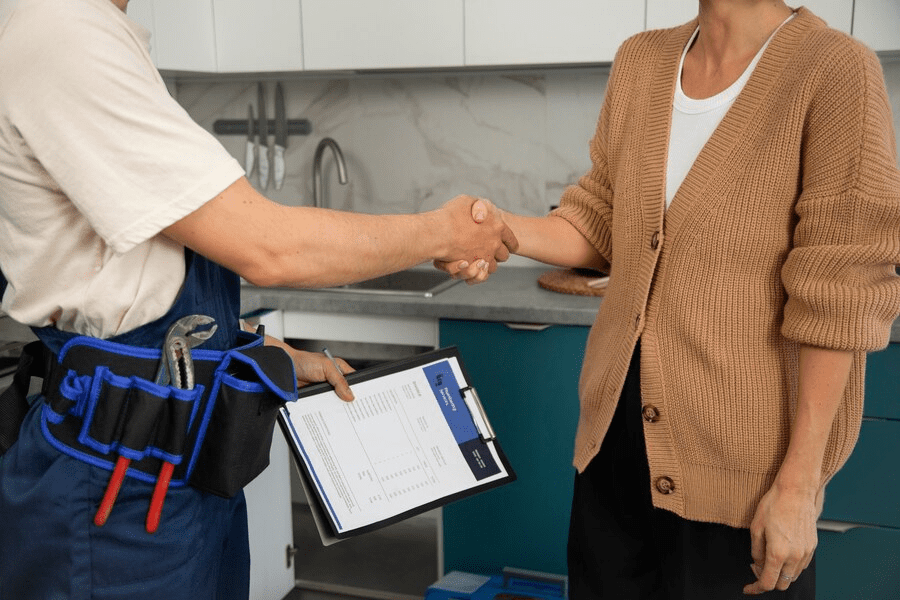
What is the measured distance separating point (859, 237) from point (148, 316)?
0.84 meters

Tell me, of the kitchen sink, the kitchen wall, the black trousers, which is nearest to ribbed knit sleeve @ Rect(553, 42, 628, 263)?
the black trousers

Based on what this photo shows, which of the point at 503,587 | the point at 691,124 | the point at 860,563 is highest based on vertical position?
the point at 691,124

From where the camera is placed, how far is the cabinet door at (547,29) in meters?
2.31

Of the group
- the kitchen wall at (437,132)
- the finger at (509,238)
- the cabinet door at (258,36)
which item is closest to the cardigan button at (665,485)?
the finger at (509,238)

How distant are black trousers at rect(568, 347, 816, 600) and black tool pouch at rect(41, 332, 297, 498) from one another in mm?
483

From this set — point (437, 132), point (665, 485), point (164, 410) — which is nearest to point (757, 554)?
point (665, 485)

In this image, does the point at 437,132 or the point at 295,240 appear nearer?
the point at 295,240

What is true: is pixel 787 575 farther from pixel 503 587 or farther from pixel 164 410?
pixel 503 587

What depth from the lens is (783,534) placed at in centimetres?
117

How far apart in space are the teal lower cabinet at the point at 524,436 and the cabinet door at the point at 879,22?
3.07 feet

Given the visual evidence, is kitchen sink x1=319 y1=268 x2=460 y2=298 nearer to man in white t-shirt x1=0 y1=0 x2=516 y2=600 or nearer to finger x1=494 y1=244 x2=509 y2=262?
finger x1=494 y1=244 x2=509 y2=262

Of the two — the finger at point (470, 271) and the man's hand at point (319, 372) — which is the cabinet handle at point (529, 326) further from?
the man's hand at point (319, 372)

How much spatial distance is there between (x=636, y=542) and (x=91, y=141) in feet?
3.03

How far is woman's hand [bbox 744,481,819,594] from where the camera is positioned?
46.1 inches
